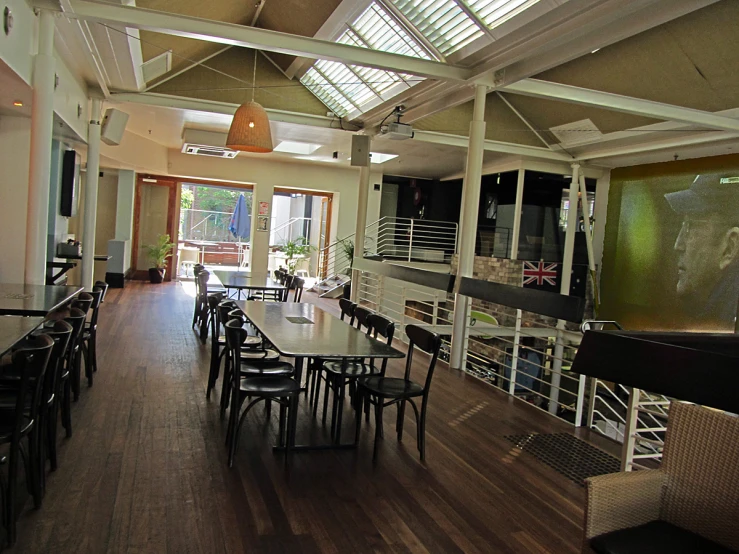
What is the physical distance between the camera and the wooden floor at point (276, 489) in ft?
8.69

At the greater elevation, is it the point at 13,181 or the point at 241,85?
the point at 241,85

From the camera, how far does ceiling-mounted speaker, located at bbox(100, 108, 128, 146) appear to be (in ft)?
27.2

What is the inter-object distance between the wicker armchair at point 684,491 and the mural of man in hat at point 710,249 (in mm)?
7538

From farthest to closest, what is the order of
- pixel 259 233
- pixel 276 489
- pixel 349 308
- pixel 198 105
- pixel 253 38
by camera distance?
pixel 259 233, pixel 198 105, pixel 253 38, pixel 349 308, pixel 276 489

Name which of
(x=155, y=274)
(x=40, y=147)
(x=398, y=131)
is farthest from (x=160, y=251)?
(x=40, y=147)

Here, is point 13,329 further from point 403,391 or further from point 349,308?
point 349,308

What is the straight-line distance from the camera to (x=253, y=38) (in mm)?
5676

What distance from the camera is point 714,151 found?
9.00 m

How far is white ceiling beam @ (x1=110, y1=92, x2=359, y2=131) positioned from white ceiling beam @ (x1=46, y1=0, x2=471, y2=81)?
2.91 m

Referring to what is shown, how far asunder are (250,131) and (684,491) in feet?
14.0

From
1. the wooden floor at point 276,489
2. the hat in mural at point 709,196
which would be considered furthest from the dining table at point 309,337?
the hat in mural at point 709,196

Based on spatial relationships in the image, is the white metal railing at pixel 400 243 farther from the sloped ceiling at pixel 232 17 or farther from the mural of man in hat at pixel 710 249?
the sloped ceiling at pixel 232 17

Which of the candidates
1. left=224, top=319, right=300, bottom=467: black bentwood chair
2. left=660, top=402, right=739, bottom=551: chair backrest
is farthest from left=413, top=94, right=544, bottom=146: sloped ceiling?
left=660, top=402, right=739, bottom=551: chair backrest

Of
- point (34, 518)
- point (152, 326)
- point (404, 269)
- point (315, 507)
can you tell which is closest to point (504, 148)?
point (404, 269)
